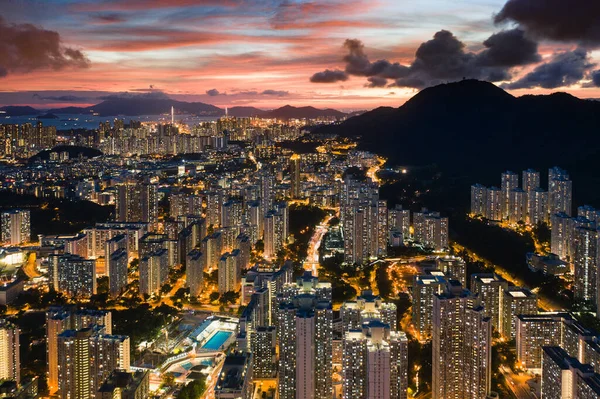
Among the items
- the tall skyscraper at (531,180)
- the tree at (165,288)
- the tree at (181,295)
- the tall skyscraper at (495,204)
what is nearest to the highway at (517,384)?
the tree at (181,295)

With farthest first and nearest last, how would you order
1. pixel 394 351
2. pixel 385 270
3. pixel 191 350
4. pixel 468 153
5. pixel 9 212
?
pixel 468 153, pixel 9 212, pixel 385 270, pixel 191 350, pixel 394 351

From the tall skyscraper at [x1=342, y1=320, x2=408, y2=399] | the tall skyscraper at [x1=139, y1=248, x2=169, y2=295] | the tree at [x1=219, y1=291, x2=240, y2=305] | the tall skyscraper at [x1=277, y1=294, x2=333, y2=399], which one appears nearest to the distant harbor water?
the tall skyscraper at [x1=139, y1=248, x2=169, y2=295]

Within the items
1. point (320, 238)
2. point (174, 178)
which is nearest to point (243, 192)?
point (320, 238)

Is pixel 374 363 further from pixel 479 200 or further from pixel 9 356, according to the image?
pixel 479 200

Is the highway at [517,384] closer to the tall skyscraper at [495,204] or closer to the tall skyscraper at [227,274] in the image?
the tall skyscraper at [227,274]

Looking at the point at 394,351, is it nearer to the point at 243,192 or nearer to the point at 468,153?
the point at 243,192

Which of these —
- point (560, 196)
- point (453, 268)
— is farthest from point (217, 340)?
point (560, 196)
